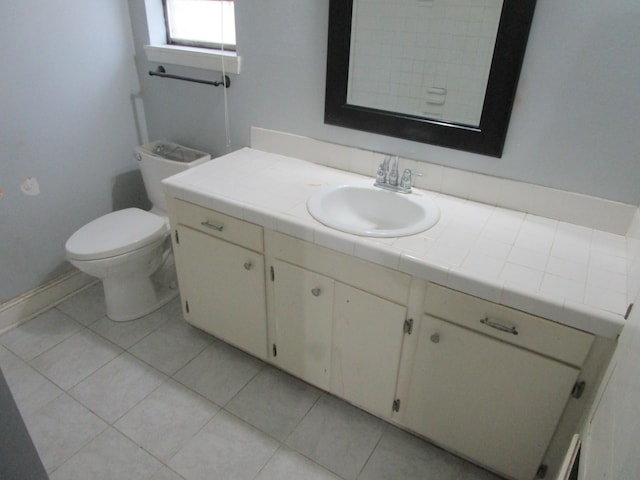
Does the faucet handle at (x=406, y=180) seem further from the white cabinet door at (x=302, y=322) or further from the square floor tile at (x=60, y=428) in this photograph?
the square floor tile at (x=60, y=428)

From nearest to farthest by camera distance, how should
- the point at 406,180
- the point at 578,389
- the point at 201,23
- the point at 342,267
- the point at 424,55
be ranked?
the point at 578,389, the point at 342,267, the point at 424,55, the point at 406,180, the point at 201,23

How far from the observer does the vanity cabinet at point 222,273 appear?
5.24ft

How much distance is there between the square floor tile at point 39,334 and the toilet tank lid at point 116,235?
0.42m

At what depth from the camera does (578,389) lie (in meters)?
1.16

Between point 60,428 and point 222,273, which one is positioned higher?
point 222,273

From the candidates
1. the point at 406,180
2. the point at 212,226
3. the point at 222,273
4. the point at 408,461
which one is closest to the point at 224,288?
the point at 222,273

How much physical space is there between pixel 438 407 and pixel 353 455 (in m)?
0.37

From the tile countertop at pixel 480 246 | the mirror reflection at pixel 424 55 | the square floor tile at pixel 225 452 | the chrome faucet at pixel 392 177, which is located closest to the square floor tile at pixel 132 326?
the square floor tile at pixel 225 452

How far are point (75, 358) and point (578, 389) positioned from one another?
1899mm

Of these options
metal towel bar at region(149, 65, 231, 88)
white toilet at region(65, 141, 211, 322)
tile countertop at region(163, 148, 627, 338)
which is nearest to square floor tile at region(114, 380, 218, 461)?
white toilet at region(65, 141, 211, 322)

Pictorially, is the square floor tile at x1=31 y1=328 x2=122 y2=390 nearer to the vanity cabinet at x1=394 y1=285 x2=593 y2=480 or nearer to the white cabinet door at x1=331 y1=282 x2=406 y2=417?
the white cabinet door at x1=331 y1=282 x2=406 y2=417

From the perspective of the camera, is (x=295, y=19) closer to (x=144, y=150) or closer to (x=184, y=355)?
(x=144, y=150)

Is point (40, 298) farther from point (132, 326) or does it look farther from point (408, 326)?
point (408, 326)

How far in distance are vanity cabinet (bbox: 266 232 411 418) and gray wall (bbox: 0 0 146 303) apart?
1247mm
